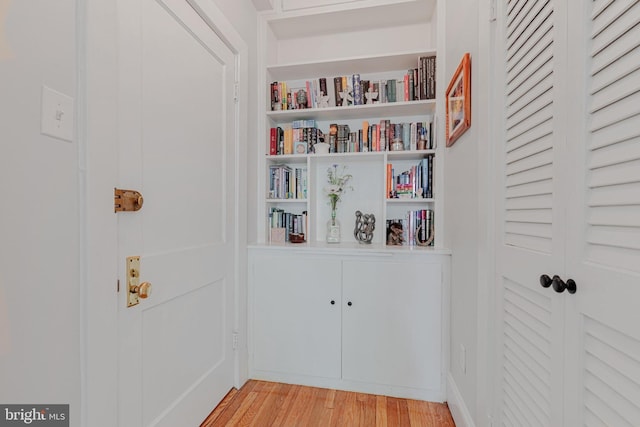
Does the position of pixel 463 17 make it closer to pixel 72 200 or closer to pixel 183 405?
pixel 72 200

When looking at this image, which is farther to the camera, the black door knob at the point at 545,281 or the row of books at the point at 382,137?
the row of books at the point at 382,137

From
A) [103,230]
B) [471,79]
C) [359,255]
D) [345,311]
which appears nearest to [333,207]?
[359,255]

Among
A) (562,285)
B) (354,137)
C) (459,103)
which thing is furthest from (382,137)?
(562,285)

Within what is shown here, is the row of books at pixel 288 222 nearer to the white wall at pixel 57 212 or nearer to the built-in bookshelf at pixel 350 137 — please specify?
the built-in bookshelf at pixel 350 137

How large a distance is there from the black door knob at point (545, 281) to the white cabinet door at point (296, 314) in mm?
1171

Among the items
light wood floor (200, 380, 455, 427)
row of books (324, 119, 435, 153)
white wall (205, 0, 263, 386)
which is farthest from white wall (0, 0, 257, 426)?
row of books (324, 119, 435, 153)

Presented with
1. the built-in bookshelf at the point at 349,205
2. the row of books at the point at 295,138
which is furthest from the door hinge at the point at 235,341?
the row of books at the point at 295,138

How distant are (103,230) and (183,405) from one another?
97 centimetres

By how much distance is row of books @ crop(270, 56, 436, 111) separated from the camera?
77.4 inches

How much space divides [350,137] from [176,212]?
132 cm

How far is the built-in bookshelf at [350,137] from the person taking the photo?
6.61 ft

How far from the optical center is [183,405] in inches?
55.1

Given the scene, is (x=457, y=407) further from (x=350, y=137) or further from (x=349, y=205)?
(x=350, y=137)

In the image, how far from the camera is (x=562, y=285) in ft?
2.31
